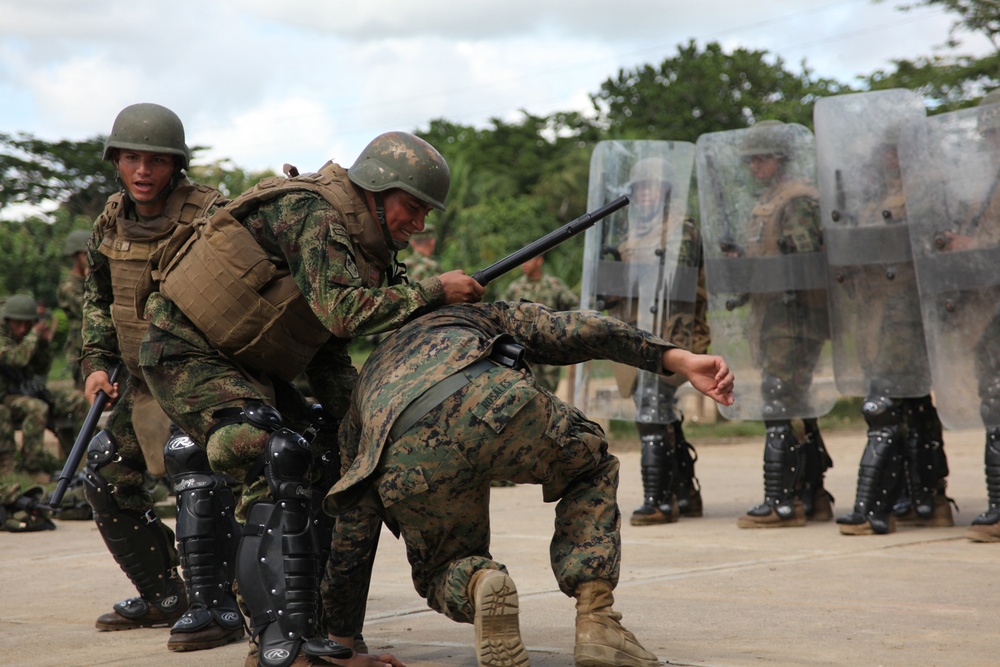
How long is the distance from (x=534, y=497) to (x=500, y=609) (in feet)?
19.6

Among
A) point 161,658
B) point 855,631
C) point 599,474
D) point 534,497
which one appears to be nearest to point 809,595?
point 855,631

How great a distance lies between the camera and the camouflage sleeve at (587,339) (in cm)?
370

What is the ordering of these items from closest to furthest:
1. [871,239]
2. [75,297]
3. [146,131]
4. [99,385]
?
1. [146,131]
2. [99,385]
3. [871,239]
4. [75,297]

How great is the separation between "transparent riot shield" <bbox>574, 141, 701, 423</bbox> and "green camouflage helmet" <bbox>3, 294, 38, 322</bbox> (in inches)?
207

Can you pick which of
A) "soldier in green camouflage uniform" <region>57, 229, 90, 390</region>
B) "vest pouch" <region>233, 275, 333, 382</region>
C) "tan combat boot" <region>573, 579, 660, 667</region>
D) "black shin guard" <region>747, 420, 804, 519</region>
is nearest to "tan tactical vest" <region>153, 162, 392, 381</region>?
"vest pouch" <region>233, 275, 333, 382</region>

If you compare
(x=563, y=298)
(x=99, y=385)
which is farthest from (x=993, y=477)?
(x=563, y=298)

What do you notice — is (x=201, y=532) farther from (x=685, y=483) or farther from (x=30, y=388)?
(x=30, y=388)

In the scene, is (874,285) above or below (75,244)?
below

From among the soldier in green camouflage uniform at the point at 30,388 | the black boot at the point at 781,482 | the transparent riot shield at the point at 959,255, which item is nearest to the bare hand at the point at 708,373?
the transparent riot shield at the point at 959,255

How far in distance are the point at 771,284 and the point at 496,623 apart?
4446mm

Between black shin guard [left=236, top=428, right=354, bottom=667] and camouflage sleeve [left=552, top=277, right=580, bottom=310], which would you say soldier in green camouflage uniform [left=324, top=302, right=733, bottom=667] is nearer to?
black shin guard [left=236, top=428, right=354, bottom=667]

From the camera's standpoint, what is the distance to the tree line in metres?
18.1

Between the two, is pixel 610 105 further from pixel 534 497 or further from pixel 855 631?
pixel 855 631

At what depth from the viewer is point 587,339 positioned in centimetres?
370
